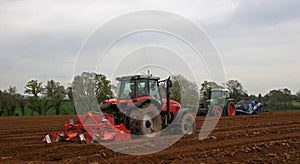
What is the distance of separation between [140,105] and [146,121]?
1.83 ft

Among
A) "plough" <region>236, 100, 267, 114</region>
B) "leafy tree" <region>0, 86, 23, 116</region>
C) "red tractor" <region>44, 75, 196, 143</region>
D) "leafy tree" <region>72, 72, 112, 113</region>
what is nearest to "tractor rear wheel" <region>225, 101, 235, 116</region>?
"plough" <region>236, 100, 267, 114</region>

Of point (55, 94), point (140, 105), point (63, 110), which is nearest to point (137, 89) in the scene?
point (140, 105)

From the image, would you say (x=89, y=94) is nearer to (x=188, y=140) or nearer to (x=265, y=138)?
(x=188, y=140)

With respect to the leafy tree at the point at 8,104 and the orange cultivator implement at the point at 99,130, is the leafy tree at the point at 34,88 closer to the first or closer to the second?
the leafy tree at the point at 8,104

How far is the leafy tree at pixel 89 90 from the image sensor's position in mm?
10484

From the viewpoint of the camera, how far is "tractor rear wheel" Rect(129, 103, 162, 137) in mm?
9805

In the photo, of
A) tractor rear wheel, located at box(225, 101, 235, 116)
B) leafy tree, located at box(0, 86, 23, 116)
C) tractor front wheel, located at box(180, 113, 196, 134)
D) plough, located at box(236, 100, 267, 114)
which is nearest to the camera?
tractor front wheel, located at box(180, 113, 196, 134)

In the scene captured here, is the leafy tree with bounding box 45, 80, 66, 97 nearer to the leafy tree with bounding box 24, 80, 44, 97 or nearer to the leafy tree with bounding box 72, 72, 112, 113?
the leafy tree with bounding box 24, 80, 44, 97

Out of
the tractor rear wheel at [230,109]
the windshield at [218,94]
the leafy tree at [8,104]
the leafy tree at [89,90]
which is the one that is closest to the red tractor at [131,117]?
the leafy tree at [89,90]

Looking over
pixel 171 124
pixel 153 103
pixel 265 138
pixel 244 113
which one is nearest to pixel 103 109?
pixel 153 103

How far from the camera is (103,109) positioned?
34.1ft

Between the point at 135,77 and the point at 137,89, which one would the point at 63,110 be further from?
the point at 135,77

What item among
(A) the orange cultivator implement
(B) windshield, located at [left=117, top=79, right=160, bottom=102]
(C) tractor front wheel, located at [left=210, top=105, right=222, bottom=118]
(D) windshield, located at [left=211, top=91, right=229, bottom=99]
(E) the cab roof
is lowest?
(A) the orange cultivator implement

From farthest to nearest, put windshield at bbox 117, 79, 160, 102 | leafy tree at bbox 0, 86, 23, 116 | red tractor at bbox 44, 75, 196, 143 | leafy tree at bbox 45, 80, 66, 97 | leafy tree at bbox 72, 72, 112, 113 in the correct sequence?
leafy tree at bbox 45, 80, 66, 97, leafy tree at bbox 0, 86, 23, 116, leafy tree at bbox 72, 72, 112, 113, windshield at bbox 117, 79, 160, 102, red tractor at bbox 44, 75, 196, 143
